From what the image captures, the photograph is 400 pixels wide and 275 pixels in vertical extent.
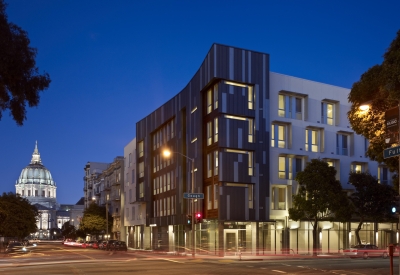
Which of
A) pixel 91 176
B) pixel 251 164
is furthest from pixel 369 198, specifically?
pixel 91 176

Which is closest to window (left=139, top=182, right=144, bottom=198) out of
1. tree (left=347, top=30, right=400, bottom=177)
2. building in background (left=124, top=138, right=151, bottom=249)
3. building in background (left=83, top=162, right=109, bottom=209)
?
building in background (left=124, top=138, right=151, bottom=249)

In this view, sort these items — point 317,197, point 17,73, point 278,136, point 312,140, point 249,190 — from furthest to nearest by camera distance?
point 312,140
point 278,136
point 249,190
point 317,197
point 17,73

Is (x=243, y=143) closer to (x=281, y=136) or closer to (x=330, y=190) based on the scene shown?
(x=281, y=136)

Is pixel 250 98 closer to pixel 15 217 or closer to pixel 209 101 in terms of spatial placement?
pixel 209 101

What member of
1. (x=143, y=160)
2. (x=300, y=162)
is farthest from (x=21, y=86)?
(x=143, y=160)

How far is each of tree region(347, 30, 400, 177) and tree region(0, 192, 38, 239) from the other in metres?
62.3

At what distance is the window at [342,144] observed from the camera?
55.7 m

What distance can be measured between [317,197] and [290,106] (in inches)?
390

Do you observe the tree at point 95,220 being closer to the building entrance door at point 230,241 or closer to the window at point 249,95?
the building entrance door at point 230,241

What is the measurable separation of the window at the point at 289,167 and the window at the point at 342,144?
197 inches

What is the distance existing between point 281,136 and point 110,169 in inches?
2262

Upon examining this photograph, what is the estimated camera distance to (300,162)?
53.5 metres

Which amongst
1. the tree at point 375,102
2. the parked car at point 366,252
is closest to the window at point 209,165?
the parked car at point 366,252

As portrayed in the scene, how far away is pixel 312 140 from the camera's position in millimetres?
54500
